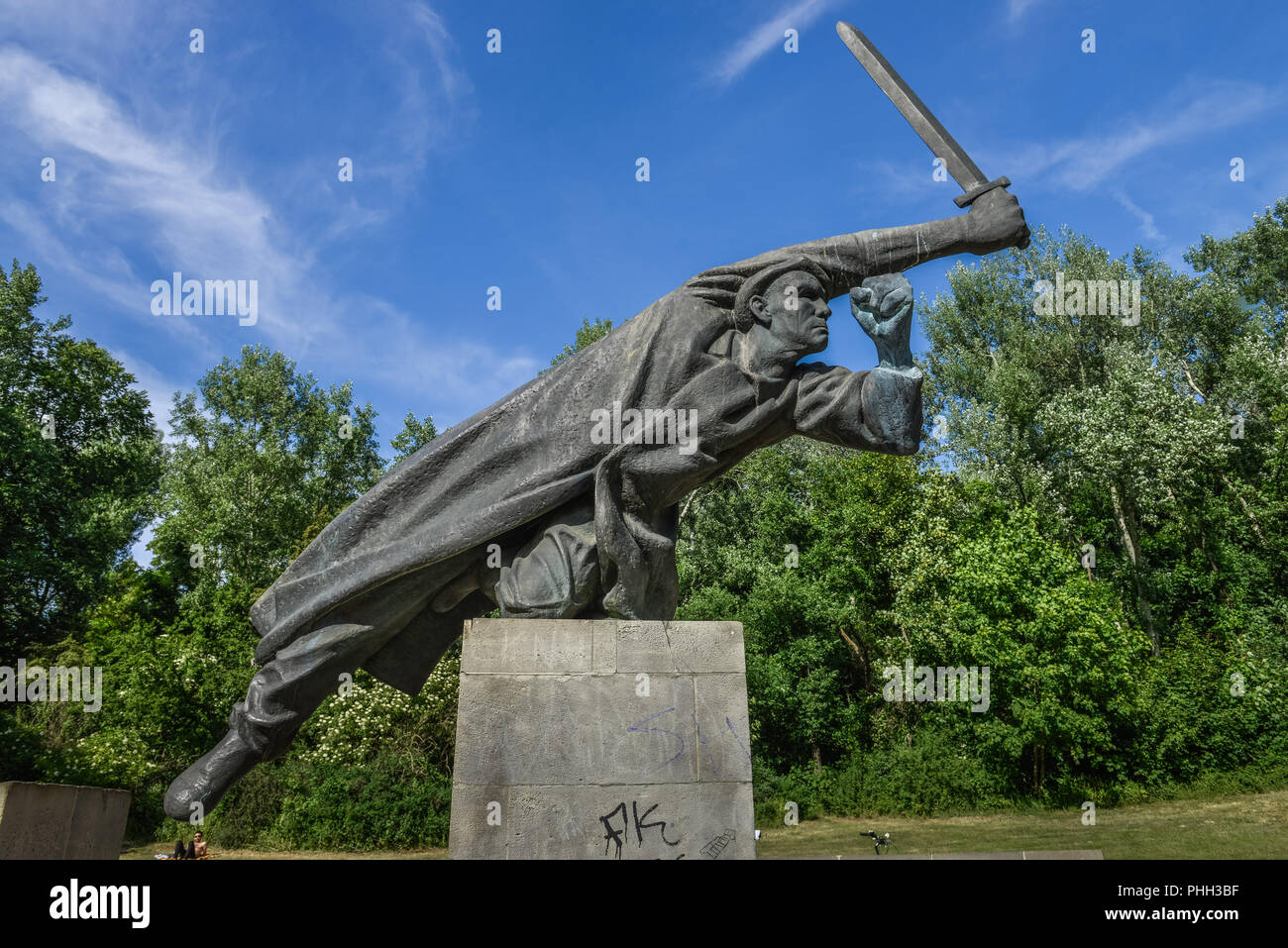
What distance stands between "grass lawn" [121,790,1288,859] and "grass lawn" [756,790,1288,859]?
0.06 ft

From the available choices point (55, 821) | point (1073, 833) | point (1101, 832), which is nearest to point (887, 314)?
point (55, 821)

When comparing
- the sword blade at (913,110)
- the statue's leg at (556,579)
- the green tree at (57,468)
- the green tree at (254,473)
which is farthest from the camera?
the green tree at (254,473)

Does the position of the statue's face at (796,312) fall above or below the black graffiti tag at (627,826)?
above

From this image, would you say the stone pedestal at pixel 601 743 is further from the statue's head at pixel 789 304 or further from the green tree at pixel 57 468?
the green tree at pixel 57 468

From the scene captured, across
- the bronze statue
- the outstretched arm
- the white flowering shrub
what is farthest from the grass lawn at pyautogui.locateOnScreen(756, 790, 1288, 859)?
the outstretched arm

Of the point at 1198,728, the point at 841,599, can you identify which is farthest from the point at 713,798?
the point at 841,599

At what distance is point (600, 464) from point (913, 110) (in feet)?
10.3

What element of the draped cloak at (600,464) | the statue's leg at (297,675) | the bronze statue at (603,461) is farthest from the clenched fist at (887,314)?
the statue's leg at (297,675)

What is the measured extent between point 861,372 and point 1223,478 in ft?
93.2

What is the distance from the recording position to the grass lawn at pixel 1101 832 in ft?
57.5

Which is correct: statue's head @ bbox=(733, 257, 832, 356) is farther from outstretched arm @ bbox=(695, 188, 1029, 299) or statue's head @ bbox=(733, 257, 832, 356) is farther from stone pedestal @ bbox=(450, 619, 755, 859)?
stone pedestal @ bbox=(450, 619, 755, 859)

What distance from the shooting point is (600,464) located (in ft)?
17.2
